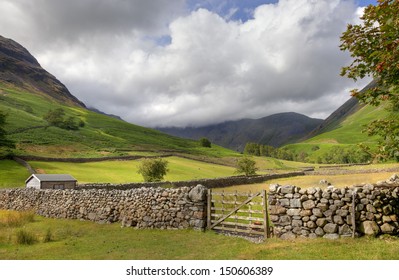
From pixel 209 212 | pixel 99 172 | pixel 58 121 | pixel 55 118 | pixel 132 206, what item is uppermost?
pixel 55 118

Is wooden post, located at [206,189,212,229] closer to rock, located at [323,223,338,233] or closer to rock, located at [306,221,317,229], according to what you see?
rock, located at [306,221,317,229]

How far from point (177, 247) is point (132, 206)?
24.4 feet

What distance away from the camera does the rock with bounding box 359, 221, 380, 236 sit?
13745mm

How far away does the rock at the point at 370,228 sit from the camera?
45.1 ft

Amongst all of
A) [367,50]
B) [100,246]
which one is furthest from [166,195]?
[367,50]

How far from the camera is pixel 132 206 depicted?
22.2m

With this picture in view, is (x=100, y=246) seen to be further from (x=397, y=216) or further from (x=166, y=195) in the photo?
(x=397, y=216)

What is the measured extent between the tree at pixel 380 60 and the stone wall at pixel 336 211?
3944 mm

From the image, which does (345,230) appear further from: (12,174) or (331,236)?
(12,174)

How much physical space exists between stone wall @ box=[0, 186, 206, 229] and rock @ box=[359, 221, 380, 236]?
877cm

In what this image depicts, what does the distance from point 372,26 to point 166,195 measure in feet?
49.3

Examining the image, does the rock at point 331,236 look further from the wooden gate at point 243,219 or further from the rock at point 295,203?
the wooden gate at point 243,219

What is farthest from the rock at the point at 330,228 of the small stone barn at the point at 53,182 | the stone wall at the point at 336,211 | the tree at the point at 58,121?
the tree at the point at 58,121

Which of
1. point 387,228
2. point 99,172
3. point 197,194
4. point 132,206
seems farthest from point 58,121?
point 387,228
